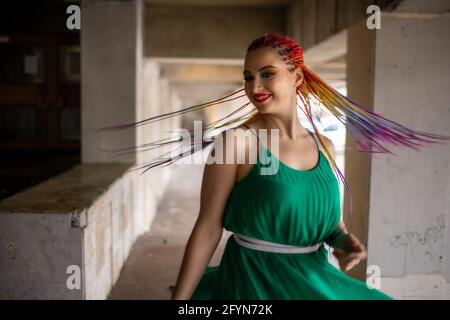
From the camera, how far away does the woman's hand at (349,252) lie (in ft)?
4.91

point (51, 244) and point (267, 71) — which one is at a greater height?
point (267, 71)

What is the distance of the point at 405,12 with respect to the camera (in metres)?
3.40

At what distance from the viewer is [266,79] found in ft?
5.05

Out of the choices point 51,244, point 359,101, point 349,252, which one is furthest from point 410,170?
point 51,244

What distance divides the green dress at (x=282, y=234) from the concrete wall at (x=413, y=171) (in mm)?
2261

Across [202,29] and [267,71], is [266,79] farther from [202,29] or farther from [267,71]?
[202,29]

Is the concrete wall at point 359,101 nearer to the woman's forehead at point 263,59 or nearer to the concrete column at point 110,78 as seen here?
the woman's forehead at point 263,59

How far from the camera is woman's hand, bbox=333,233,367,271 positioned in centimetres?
150

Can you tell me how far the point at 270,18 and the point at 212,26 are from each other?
0.90 meters

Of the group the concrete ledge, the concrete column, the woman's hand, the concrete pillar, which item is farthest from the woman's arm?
the concrete column

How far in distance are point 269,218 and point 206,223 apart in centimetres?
22

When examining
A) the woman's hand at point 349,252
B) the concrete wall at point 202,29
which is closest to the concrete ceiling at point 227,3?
the concrete wall at point 202,29
